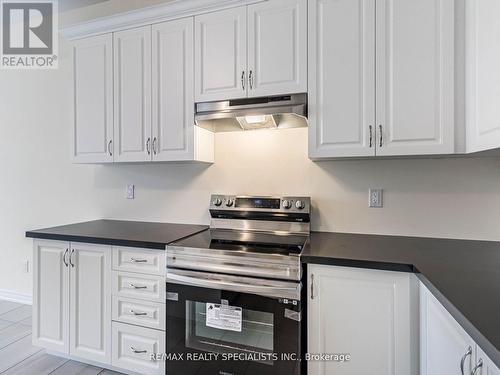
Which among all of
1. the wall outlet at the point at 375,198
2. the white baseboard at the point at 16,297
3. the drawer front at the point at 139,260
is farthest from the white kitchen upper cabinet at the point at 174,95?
the white baseboard at the point at 16,297

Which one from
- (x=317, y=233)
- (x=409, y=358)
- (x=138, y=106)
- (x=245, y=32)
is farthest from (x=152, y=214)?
(x=409, y=358)

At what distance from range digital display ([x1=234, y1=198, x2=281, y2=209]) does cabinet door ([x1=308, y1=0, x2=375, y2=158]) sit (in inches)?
17.7

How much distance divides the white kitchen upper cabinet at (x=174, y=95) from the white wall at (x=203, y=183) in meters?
0.33

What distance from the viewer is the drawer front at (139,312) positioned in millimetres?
1801

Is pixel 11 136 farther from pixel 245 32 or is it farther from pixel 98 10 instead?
pixel 245 32

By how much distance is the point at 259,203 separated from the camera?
212cm

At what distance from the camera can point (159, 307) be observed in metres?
1.80

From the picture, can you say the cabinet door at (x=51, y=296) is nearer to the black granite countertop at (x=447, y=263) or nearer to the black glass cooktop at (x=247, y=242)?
the black glass cooktop at (x=247, y=242)

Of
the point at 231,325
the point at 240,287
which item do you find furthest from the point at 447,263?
the point at 231,325

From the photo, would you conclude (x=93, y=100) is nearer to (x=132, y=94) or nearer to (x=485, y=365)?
(x=132, y=94)

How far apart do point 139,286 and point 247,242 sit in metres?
0.74

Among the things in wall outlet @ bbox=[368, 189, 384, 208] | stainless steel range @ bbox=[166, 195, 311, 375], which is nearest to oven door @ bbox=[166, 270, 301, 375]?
stainless steel range @ bbox=[166, 195, 311, 375]

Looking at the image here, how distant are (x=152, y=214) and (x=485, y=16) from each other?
2.53 meters

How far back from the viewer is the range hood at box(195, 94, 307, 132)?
181 centimetres
